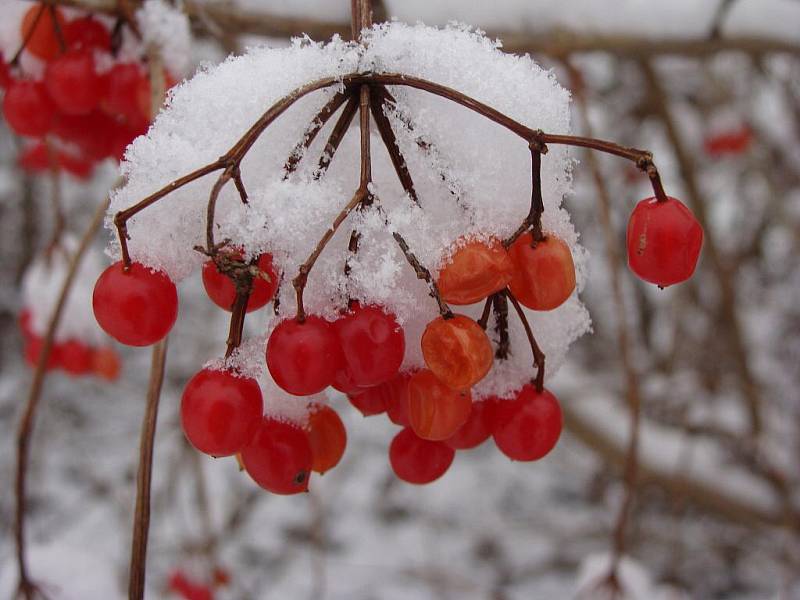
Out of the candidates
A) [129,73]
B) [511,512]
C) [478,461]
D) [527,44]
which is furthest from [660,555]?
[129,73]

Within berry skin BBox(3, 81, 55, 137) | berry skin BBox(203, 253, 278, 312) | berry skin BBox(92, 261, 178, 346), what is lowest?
berry skin BBox(92, 261, 178, 346)

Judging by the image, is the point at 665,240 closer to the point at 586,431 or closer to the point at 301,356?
the point at 301,356

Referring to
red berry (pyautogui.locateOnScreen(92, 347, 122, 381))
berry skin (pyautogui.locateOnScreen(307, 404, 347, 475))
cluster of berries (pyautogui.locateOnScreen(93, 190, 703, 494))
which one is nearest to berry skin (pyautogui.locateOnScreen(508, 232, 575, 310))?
cluster of berries (pyautogui.locateOnScreen(93, 190, 703, 494))

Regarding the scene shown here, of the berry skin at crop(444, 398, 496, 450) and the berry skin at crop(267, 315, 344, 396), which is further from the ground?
the berry skin at crop(267, 315, 344, 396)

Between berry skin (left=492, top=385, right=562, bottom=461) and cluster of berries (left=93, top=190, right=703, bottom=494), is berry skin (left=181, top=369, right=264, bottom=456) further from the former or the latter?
berry skin (left=492, top=385, right=562, bottom=461)

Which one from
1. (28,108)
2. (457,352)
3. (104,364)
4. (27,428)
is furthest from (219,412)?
(104,364)

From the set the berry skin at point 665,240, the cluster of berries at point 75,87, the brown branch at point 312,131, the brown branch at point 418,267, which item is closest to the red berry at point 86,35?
the cluster of berries at point 75,87
